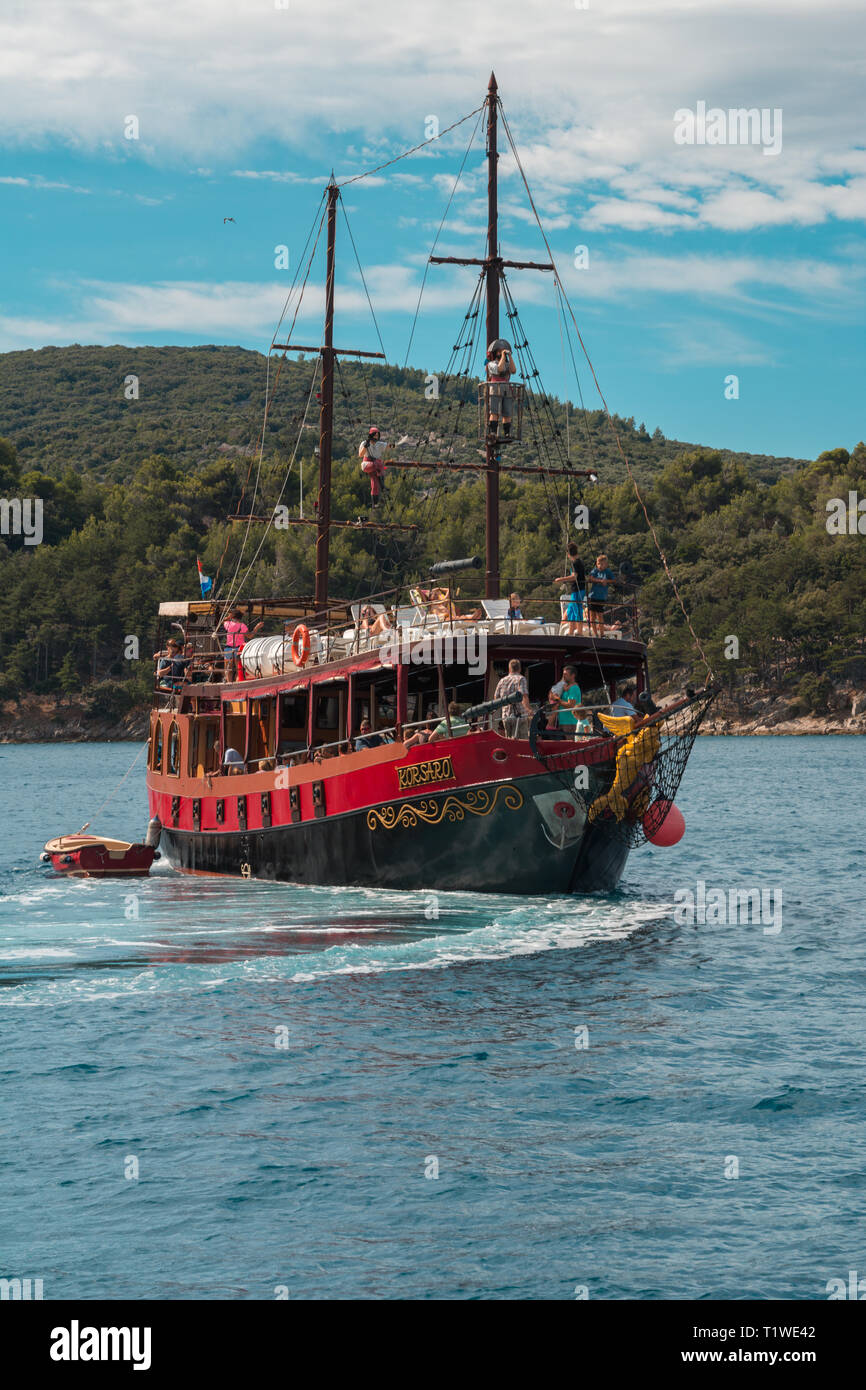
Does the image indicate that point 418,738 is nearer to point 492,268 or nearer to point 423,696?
point 423,696

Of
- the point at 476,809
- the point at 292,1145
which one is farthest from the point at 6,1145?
the point at 476,809

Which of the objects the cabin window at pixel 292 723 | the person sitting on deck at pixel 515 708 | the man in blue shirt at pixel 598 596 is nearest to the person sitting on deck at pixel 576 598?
the man in blue shirt at pixel 598 596

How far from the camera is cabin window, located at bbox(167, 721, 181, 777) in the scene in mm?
36531

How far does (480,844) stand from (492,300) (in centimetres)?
1300

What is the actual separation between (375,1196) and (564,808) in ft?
43.2

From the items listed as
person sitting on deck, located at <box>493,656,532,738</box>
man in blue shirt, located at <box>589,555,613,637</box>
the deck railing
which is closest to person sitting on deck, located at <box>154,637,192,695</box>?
the deck railing

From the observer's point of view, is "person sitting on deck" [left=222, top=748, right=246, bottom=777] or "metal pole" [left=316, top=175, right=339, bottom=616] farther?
"metal pole" [left=316, top=175, right=339, bottom=616]

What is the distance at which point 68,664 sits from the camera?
5413 inches

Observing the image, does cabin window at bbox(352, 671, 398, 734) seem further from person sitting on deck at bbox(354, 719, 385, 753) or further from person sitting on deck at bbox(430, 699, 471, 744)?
person sitting on deck at bbox(430, 699, 471, 744)

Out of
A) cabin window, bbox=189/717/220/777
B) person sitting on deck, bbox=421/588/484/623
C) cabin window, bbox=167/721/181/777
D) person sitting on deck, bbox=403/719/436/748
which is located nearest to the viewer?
person sitting on deck, bbox=403/719/436/748

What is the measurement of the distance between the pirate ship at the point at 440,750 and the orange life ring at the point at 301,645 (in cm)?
5

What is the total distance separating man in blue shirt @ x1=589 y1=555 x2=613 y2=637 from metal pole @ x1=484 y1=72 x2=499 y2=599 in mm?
4431

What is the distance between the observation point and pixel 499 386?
30.7m

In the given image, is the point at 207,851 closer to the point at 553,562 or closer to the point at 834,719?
the point at 553,562
